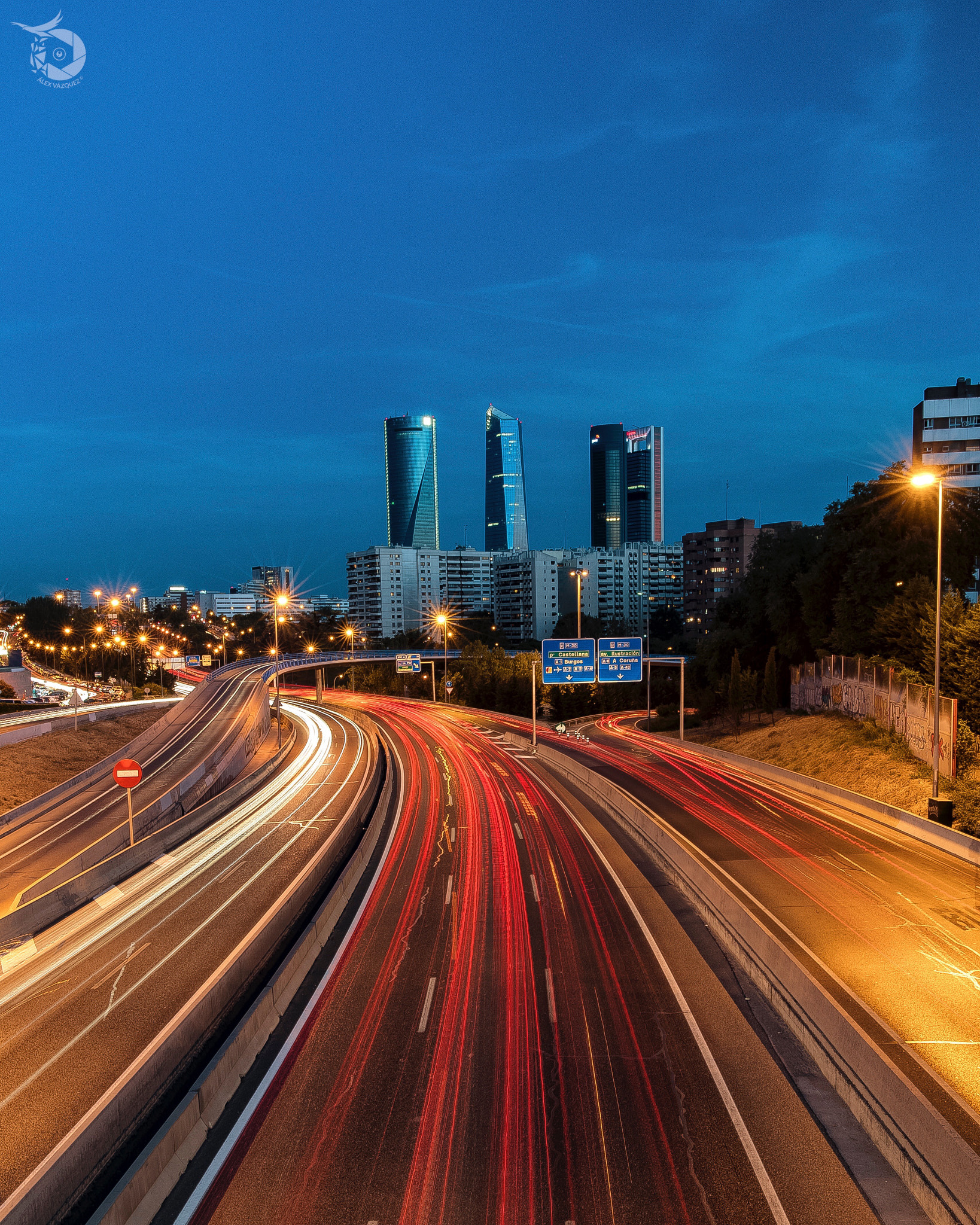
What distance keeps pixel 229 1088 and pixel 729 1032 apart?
816 cm

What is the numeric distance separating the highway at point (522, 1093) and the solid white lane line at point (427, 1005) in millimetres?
49

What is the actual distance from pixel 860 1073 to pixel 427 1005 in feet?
23.8

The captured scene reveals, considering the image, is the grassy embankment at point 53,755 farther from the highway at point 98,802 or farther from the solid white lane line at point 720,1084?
the solid white lane line at point 720,1084

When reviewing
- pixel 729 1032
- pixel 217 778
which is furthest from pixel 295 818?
pixel 729 1032

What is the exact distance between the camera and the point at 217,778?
43.8 m

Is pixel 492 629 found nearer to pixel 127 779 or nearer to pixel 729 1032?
pixel 127 779

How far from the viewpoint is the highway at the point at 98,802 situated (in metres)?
27.0

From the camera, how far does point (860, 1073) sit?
1013 centimetres

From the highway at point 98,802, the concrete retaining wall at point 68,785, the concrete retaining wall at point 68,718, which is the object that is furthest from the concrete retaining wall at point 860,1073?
the concrete retaining wall at point 68,718

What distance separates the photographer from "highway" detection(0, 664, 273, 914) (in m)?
27.0

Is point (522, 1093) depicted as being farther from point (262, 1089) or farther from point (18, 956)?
point (18, 956)

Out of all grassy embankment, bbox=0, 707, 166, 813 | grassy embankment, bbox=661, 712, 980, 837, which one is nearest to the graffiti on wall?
grassy embankment, bbox=661, 712, 980, 837

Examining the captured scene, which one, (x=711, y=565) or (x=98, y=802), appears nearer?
(x=98, y=802)

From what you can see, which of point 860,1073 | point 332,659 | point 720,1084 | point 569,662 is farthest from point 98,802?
point 332,659
